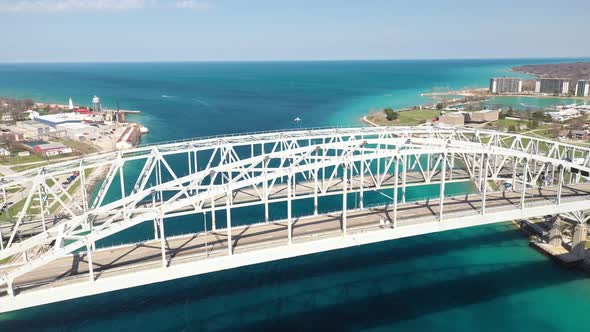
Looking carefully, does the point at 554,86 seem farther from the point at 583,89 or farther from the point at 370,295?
the point at 370,295

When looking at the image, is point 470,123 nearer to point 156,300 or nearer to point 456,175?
point 456,175

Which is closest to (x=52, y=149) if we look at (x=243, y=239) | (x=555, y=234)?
(x=243, y=239)

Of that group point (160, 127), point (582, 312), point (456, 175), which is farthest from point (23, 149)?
point (582, 312)

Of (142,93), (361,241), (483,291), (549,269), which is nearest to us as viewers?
(361,241)

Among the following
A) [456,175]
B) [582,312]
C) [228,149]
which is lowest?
[582,312]

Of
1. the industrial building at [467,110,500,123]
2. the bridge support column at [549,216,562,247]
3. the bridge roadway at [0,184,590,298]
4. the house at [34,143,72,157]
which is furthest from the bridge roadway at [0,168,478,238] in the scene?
the industrial building at [467,110,500,123]

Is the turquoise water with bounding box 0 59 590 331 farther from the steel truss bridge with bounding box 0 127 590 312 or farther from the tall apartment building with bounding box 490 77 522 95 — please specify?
the tall apartment building with bounding box 490 77 522 95
